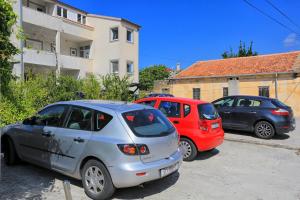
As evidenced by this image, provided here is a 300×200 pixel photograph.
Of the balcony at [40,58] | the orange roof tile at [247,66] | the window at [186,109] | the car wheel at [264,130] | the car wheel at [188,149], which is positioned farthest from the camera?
the orange roof tile at [247,66]

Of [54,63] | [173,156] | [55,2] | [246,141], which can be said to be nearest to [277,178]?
[173,156]

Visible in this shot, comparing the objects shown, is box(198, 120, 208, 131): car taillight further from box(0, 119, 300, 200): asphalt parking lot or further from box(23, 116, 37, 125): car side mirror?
box(23, 116, 37, 125): car side mirror

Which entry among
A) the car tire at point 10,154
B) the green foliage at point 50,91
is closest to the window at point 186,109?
the car tire at point 10,154

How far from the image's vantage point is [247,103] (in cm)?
1167

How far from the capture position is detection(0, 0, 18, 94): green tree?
3.40 m

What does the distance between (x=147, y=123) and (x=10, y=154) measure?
11.5ft

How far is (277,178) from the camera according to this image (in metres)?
6.25

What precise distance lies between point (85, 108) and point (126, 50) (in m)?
21.3

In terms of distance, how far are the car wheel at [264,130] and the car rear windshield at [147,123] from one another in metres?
6.79

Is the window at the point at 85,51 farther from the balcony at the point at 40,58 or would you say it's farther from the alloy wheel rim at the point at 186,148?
the alloy wheel rim at the point at 186,148

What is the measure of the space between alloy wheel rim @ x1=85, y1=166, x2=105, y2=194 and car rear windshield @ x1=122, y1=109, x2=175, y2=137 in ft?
3.06

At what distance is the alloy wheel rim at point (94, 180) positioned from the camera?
4.74 meters

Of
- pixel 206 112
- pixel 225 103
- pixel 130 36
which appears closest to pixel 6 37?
pixel 206 112

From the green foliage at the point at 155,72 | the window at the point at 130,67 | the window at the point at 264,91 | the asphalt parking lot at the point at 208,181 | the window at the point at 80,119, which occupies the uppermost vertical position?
the green foliage at the point at 155,72
